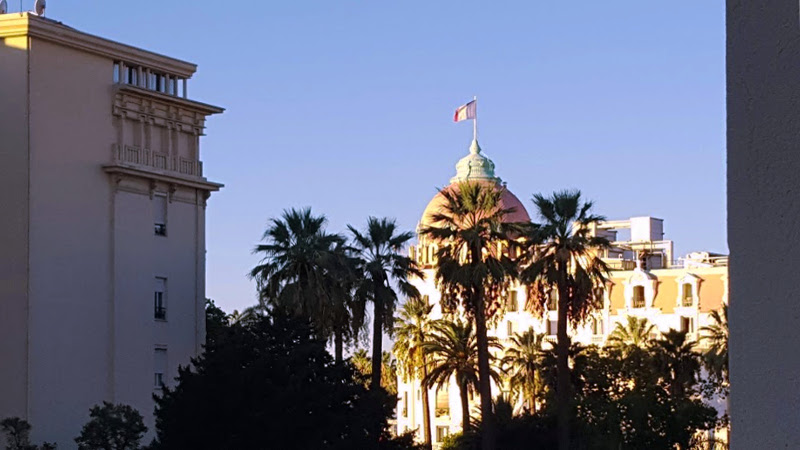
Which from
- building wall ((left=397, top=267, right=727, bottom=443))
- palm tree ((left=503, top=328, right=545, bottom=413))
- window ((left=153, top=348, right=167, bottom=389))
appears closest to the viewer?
window ((left=153, top=348, right=167, bottom=389))

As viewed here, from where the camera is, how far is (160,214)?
59.1 m

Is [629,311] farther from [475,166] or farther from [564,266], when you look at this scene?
[564,266]

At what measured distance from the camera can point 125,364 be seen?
5559 centimetres

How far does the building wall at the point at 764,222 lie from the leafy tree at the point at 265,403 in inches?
1547

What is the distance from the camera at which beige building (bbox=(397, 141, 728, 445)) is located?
343 feet

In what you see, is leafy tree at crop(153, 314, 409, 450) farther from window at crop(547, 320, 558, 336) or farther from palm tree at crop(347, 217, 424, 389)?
window at crop(547, 320, 558, 336)

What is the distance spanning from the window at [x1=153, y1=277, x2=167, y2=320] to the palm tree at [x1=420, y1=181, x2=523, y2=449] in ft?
43.3

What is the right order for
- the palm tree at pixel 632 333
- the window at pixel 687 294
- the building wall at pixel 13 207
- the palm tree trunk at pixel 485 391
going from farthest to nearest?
the window at pixel 687 294, the palm tree at pixel 632 333, the palm tree trunk at pixel 485 391, the building wall at pixel 13 207

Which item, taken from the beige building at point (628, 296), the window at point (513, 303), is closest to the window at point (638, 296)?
the beige building at point (628, 296)

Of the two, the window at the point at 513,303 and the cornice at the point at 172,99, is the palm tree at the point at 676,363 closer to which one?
the cornice at the point at 172,99

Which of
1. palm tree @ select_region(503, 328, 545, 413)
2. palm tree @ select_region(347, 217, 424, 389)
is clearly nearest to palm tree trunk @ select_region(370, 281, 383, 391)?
palm tree @ select_region(347, 217, 424, 389)

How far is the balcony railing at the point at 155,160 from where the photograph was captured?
56.8 m

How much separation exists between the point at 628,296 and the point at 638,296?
2.25 ft

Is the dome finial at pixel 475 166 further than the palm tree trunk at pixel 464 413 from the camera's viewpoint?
Yes
